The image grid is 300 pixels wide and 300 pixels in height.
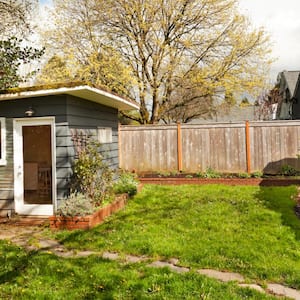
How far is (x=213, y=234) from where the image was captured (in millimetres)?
5371

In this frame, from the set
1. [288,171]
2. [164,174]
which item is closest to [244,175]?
[288,171]

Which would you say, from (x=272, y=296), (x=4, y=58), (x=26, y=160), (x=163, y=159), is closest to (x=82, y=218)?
(x=26, y=160)

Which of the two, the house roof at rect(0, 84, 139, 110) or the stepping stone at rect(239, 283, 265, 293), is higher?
the house roof at rect(0, 84, 139, 110)

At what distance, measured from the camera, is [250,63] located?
54.0 ft

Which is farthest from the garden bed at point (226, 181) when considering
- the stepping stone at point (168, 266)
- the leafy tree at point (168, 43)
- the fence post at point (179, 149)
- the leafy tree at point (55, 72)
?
the leafy tree at point (55, 72)

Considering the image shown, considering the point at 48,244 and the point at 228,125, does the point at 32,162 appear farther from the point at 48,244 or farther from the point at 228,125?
the point at 228,125

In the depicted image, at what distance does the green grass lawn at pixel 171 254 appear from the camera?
3.49 meters

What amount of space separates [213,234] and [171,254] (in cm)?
111

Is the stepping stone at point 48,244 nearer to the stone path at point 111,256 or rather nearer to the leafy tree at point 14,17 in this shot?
the stone path at point 111,256

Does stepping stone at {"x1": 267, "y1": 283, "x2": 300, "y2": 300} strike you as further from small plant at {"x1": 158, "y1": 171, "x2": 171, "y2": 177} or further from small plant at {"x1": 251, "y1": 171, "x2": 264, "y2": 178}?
small plant at {"x1": 158, "y1": 171, "x2": 171, "y2": 177}

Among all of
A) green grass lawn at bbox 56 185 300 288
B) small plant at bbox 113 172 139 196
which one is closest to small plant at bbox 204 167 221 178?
green grass lawn at bbox 56 185 300 288

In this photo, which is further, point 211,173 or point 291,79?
point 291,79

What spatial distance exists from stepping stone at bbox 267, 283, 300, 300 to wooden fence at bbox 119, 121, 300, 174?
8.25 meters

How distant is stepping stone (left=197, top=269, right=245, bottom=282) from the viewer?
147 inches
